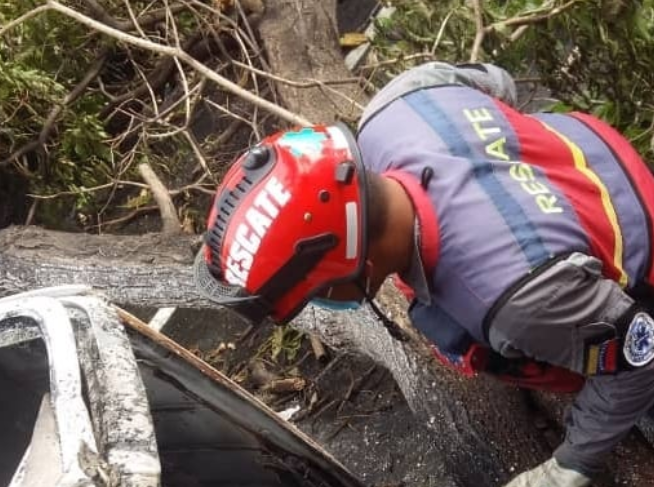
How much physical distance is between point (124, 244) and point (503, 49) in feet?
4.73

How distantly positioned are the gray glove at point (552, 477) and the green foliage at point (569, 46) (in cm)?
113

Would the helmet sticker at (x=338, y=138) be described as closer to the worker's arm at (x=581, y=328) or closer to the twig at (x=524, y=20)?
the worker's arm at (x=581, y=328)

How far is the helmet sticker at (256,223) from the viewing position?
1832 millimetres

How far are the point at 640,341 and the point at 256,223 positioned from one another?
0.81 m

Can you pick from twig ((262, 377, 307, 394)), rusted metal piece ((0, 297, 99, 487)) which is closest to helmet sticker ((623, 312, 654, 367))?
rusted metal piece ((0, 297, 99, 487))

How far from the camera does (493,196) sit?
192 cm

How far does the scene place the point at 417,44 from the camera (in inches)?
144

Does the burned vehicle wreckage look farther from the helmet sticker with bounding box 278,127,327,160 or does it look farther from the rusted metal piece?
the helmet sticker with bounding box 278,127,327,160

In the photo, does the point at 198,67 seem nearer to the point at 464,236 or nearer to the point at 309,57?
the point at 309,57

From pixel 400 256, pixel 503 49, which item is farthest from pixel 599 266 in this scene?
pixel 503 49

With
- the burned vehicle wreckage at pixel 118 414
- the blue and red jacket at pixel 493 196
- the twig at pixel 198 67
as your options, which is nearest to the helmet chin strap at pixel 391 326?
the blue and red jacket at pixel 493 196

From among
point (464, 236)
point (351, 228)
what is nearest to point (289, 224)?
point (351, 228)

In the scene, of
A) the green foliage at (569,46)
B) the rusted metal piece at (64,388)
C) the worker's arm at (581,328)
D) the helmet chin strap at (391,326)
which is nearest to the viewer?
the rusted metal piece at (64,388)

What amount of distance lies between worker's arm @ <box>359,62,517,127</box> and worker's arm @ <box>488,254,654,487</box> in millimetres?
609
